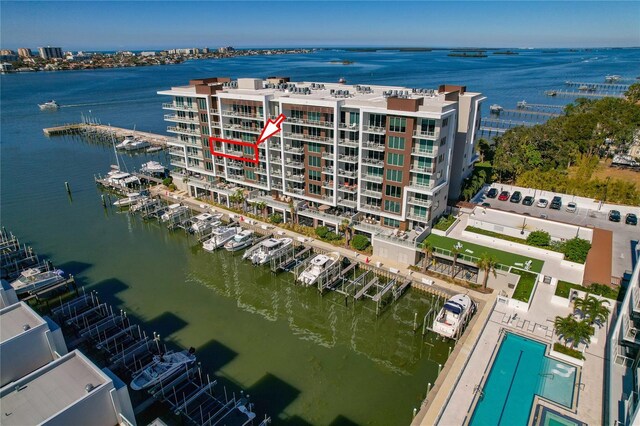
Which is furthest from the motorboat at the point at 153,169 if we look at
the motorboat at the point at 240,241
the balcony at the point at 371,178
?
the balcony at the point at 371,178

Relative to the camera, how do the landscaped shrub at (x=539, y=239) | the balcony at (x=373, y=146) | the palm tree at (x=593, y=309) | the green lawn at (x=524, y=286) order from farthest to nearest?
the balcony at (x=373, y=146) → the landscaped shrub at (x=539, y=239) → the green lawn at (x=524, y=286) → the palm tree at (x=593, y=309)

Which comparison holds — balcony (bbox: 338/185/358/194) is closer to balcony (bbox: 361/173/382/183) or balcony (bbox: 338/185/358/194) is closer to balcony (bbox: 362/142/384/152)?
balcony (bbox: 361/173/382/183)

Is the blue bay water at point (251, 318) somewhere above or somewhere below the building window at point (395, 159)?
below

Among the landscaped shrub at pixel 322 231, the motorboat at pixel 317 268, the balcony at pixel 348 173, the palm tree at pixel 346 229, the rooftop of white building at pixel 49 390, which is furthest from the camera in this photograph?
the landscaped shrub at pixel 322 231

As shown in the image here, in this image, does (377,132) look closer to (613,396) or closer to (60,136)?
(613,396)

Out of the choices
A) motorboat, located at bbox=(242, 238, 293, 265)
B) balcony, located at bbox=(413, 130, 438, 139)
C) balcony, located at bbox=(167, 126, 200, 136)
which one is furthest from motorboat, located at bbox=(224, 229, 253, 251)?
balcony, located at bbox=(413, 130, 438, 139)

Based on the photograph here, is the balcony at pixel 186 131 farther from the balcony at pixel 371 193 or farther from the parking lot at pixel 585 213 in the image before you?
the parking lot at pixel 585 213
